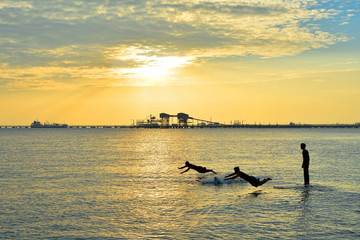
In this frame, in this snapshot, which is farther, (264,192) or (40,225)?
(264,192)

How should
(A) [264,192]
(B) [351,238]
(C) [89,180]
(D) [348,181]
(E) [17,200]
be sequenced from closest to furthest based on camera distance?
(B) [351,238]
(E) [17,200]
(A) [264,192]
(D) [348,181]
(C) [89,180]

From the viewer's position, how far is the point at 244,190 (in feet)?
84.5

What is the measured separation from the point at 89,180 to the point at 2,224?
1443 centimetres

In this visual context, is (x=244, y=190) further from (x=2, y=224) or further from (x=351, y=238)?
(x=2, y=224)

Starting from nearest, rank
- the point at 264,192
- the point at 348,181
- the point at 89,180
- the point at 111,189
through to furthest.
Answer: the point at 264,192 < the point at 111,189 < the point at 348,181 < the point at 89,180

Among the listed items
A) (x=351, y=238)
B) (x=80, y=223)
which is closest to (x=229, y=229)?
(x=351, y=238)

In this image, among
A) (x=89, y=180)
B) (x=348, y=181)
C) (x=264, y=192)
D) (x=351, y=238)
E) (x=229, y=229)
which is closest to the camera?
(x=351, y=238)

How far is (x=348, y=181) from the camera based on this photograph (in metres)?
29.2

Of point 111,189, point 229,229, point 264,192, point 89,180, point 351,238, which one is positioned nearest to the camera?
point 351,238

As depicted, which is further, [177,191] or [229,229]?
[177,191]

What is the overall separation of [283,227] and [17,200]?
16339 millimetres

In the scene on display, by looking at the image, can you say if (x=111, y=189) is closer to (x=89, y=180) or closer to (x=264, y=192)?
(x=89, y=180)

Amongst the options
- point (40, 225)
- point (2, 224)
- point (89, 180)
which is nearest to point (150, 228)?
point (40, 225)

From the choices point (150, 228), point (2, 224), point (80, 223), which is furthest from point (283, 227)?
point (2, 224)
